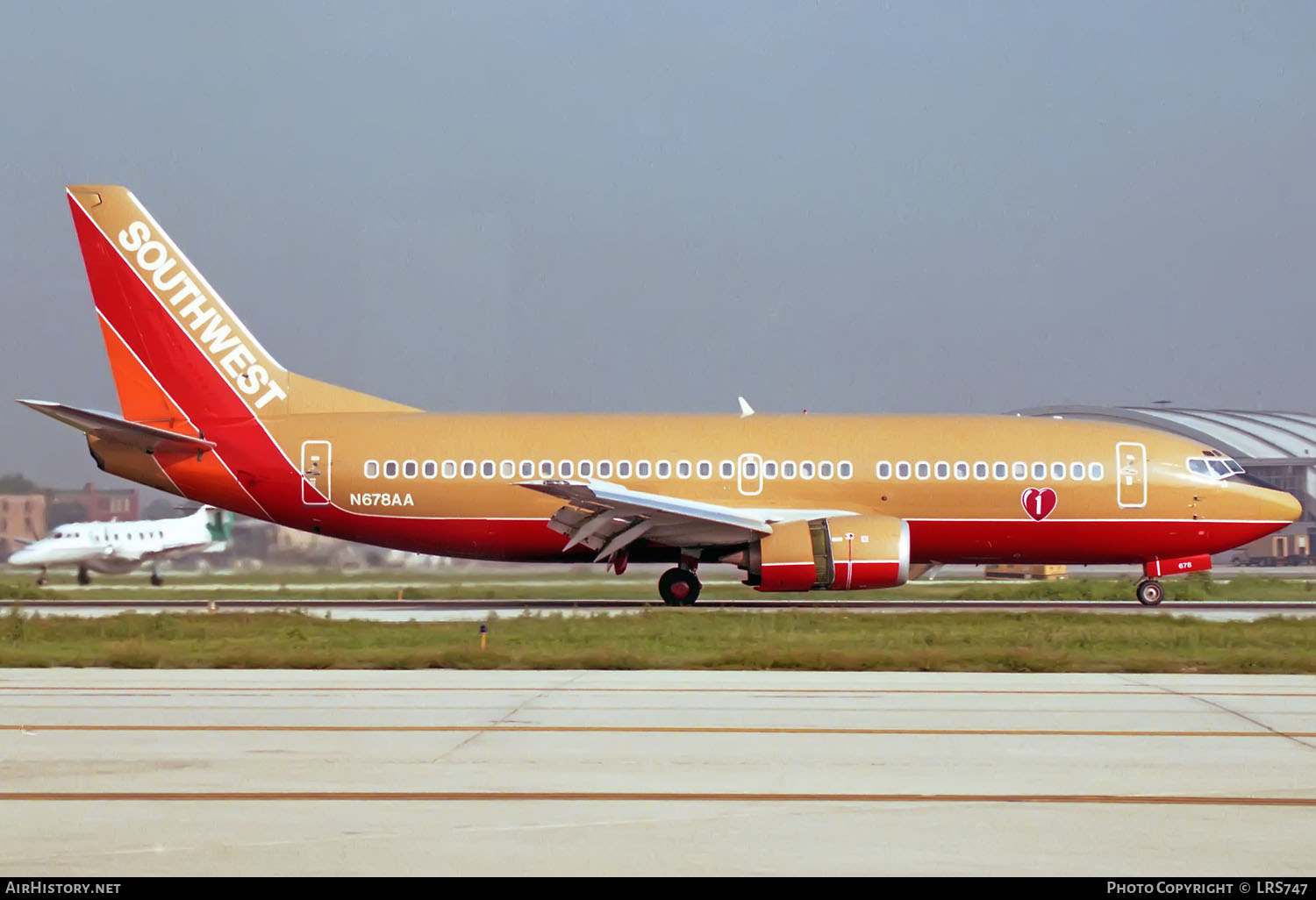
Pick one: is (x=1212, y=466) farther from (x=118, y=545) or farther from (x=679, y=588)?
(x=118, y=545)

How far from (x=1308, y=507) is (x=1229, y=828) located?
7663 centimetres

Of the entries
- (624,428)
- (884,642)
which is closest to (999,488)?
(624,428)

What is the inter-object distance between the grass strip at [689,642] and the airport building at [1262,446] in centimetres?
5227

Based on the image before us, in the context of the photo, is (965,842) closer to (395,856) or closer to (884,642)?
(395,856)

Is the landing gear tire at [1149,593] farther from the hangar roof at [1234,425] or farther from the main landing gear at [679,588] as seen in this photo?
the hangar roof at [1234,425]

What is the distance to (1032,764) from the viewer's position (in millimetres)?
10555

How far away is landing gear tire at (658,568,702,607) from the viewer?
31391 mm

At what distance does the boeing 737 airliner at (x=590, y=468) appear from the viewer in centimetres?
3130

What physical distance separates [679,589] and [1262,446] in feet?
197

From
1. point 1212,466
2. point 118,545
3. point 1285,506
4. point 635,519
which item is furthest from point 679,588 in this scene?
point 118,545

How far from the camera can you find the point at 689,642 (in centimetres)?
2181

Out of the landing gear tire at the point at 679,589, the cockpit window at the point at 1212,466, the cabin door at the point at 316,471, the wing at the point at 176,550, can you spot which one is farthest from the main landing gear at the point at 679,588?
the wing at the point at 176,550

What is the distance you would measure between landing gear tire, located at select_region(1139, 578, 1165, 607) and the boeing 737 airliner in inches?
1.8
